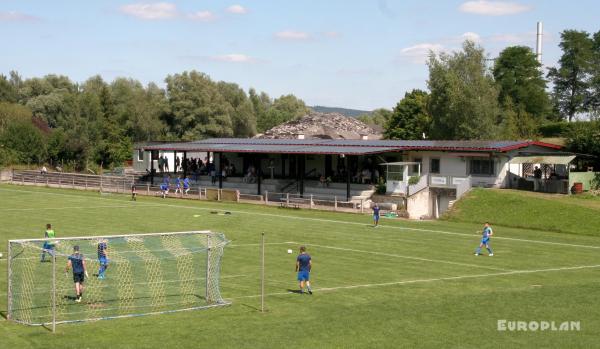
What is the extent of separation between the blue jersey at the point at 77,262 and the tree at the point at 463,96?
64.7 m

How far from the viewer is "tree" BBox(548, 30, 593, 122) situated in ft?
355

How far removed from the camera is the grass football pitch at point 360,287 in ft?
64.7

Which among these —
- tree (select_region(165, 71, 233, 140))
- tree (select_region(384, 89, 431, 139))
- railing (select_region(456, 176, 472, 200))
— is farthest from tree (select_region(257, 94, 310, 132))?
railing (select_region(456, 176, 472, 200))

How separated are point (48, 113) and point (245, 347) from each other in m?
111

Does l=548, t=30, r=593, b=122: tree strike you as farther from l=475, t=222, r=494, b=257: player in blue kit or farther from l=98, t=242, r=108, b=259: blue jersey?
l=98, t=242, r=108, b=259: blue jersey

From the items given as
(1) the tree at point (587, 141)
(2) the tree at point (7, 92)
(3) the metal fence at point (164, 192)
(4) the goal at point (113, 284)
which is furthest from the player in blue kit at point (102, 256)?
(2) the tree at point (7, 92)

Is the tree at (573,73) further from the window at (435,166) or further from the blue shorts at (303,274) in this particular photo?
the blue shorts at (303,274)

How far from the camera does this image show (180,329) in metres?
20.5

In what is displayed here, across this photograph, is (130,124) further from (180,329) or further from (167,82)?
(180,329)

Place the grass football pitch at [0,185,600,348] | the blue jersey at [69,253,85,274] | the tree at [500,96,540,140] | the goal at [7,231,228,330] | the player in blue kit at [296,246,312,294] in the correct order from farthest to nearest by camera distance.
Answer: the tree at [500,96,540,140] → the player in blue kit at [296,246,312,294] → the blue jersey at [69,253,85,274] → the goal at [7,231,228,330] → the grass football pitch at [0,185,600,348]

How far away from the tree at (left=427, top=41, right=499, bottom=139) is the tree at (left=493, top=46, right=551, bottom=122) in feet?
42.1

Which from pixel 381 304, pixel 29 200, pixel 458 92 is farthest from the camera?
pixel 458 92

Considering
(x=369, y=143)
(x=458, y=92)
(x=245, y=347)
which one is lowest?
(x=245, y=347)

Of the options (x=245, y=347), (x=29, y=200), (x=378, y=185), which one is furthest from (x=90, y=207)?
(x=245, y=347)
